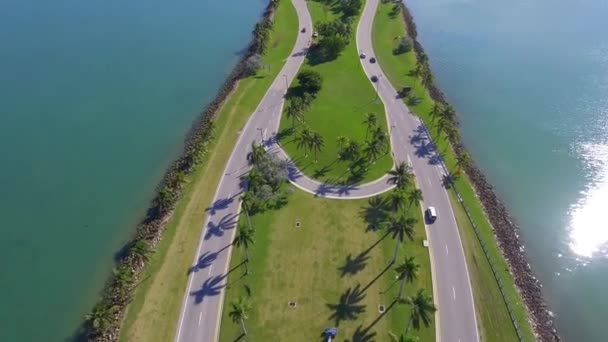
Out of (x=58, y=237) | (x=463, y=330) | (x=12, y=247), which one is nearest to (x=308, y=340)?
(x=463, y=330)

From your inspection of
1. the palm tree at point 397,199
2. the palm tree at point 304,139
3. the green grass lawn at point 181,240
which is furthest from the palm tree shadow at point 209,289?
the palm tree at point 304,139

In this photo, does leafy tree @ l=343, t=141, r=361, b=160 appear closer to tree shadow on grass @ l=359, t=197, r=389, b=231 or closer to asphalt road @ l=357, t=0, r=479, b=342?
asphalt road @ l=357, t=0, r=479, b=342

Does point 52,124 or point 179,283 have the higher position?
point 52,124

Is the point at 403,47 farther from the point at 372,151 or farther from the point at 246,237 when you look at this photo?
the point at 246,237

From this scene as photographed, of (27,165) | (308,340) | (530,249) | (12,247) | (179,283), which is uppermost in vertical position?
(27,165)

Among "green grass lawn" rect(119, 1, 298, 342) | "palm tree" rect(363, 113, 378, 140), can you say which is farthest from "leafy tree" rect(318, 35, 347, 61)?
"palm tree" rect(363, 113, 378, 140)

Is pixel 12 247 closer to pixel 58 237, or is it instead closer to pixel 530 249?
pixel 58 237

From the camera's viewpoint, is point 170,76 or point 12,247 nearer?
point 12,247
